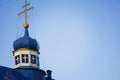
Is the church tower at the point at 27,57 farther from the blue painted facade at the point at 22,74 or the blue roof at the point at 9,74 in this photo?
the blue roof at the point at 9,74

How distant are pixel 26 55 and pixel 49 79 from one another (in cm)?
452

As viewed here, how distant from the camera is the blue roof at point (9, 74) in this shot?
47656mm

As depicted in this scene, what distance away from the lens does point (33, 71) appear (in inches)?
2019

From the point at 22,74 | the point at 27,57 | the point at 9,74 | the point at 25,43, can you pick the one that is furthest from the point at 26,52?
the point at 9,74

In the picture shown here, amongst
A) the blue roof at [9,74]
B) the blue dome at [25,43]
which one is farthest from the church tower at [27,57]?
the blue roof at [9,74]

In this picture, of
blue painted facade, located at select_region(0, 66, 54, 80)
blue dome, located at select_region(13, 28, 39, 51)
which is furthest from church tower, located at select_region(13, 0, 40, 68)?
blue painted facade, located at select_region(0, 66, 54, 80)

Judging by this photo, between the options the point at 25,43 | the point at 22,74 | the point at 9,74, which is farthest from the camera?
the point at 25,43

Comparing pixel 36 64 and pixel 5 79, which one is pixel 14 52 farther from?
pixel 5 79

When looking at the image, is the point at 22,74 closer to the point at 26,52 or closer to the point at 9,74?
the point at 9,74

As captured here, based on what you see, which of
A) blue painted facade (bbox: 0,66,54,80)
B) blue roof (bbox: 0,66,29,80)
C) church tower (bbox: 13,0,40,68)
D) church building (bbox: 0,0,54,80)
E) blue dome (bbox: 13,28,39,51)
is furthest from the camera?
blue dome (bbox: 13,28,39,51)

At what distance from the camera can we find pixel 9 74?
160 ft

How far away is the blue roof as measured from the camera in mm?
47656

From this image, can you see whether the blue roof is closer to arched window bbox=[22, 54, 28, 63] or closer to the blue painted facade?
the blue painted facade

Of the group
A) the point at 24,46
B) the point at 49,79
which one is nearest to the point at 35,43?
the point at 24,46
